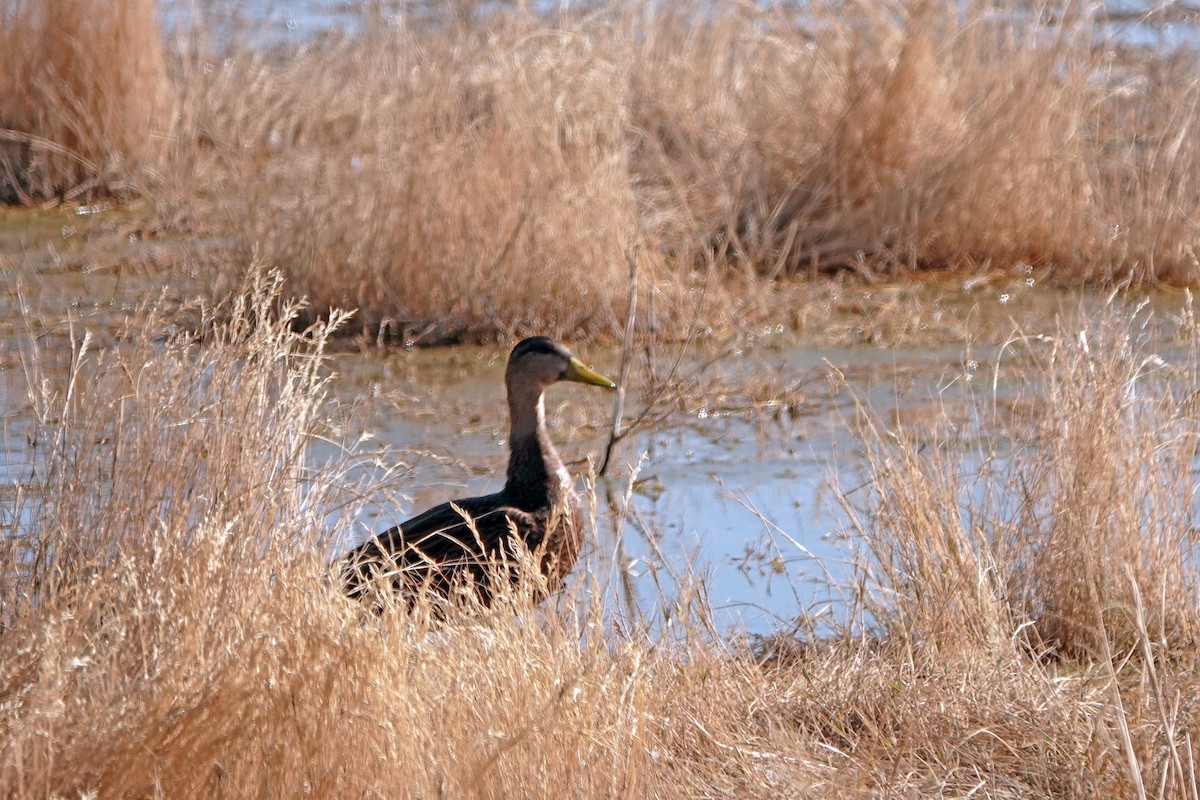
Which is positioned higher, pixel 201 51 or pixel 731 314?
pixel 201 51

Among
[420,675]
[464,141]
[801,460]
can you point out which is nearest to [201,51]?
[464,141]

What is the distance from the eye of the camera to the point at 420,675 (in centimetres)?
364

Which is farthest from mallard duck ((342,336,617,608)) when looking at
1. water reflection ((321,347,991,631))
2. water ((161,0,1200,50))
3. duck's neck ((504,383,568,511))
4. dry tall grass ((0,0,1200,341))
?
water ((161,0,1200,50))

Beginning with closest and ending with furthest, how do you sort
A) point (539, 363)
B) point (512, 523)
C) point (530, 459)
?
point (512, 523), point (530, 459), point (539, 363)

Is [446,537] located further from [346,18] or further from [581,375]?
[346,18]

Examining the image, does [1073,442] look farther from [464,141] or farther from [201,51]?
[201,51]

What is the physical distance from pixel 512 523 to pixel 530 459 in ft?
3.15

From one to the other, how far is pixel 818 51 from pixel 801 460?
3.79m

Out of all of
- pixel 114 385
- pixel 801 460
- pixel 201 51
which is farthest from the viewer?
pixel 201 51

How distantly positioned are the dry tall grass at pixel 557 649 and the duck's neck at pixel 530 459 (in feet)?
2.30

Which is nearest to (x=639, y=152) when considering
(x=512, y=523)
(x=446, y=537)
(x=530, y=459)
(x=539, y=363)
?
(x=539, y=363)

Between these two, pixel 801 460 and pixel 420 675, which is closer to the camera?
pixel 420 675

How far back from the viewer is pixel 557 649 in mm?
3814

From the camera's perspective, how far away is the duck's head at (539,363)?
6.06 m
